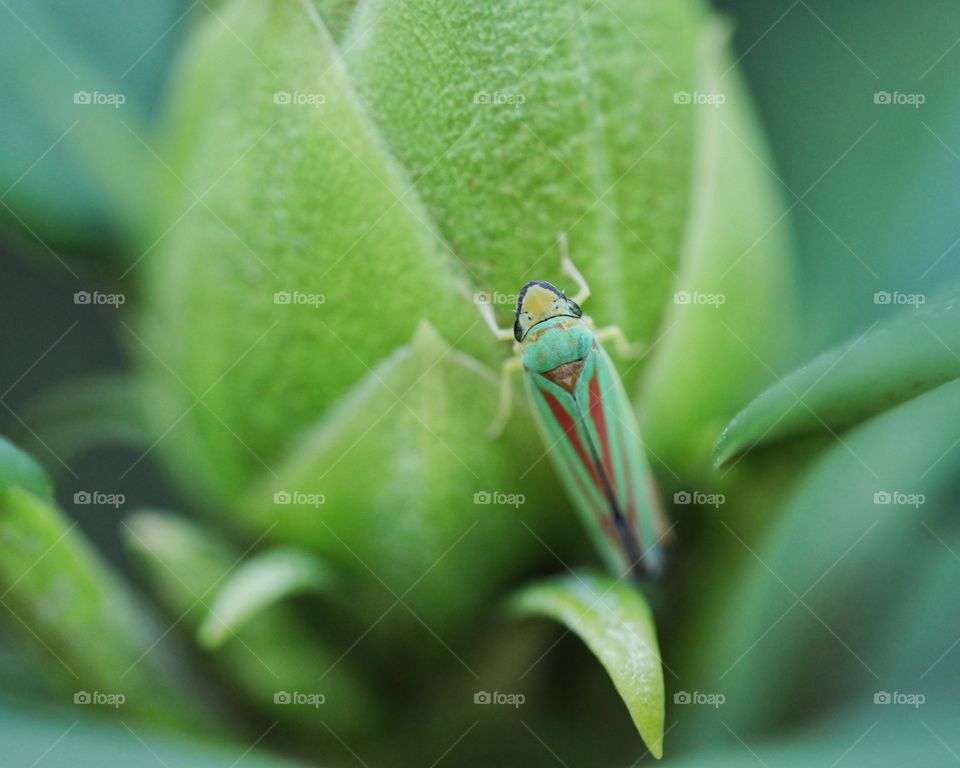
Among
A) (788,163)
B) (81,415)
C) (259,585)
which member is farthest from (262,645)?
(788,163)

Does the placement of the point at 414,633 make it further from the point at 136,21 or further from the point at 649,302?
the point at 136,21

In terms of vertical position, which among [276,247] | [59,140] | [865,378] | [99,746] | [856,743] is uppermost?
[59,140]

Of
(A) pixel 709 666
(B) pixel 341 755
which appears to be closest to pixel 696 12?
(A) pixel 709 666

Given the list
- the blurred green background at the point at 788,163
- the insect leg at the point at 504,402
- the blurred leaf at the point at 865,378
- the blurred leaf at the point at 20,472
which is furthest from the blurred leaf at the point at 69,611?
the blurred leaf at the point at 865,378

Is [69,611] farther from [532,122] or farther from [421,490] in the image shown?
[532,122]

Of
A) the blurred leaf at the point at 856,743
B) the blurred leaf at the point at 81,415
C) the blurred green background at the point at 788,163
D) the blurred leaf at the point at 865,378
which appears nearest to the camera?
the blurred leaf at the point at 865,378

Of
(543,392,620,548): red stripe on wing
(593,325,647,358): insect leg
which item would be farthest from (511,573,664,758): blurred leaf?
(593,325,647,358): insect leg

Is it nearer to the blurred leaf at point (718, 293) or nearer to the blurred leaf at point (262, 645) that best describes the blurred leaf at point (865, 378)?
the blurred leaf at point (718, 293)
